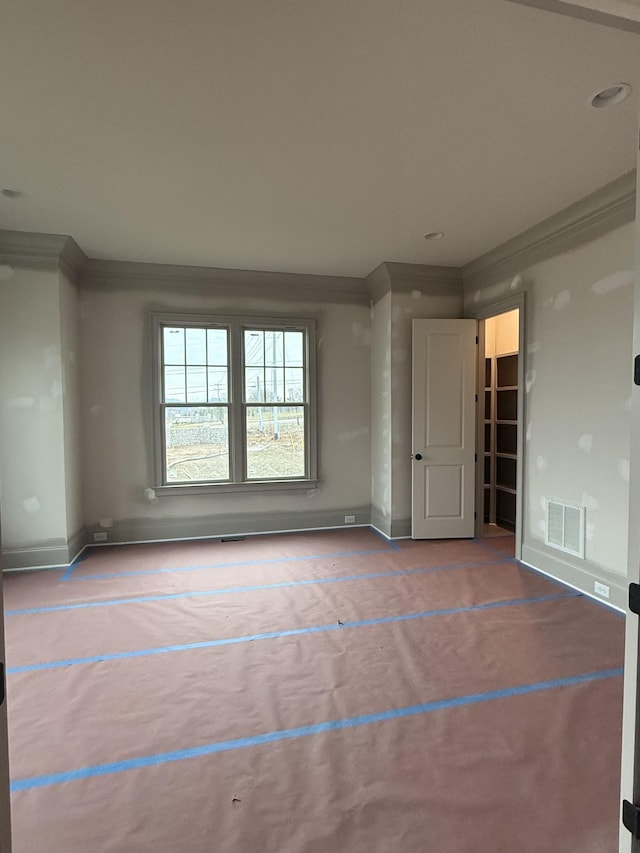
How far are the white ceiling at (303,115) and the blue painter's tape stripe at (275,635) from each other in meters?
2.93

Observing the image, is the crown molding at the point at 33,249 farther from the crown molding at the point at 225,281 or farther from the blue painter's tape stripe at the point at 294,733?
the blue painter's tape stripe at the point at 294,733

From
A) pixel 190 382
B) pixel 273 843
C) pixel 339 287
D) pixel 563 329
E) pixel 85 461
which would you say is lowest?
pixel 273 843

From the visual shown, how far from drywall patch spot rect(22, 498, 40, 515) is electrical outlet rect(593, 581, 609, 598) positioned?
4660 mm

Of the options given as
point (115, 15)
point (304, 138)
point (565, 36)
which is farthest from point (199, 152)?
point (565, 36)

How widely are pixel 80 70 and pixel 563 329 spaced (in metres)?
3.51

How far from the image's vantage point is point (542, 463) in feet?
12.9

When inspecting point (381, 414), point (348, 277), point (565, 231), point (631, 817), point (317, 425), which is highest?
point (348, 277)

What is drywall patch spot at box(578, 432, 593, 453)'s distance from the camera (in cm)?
342

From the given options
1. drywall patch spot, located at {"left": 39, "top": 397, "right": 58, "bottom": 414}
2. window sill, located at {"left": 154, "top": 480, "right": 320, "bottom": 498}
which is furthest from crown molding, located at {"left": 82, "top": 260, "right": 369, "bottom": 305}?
→ window sill, located at {"left": 154, "top": 480, "right": 320, "bottom": 498}

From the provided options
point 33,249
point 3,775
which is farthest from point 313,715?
point 33,249

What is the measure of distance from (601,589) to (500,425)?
2.51 m

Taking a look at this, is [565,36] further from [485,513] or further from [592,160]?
[485,513]

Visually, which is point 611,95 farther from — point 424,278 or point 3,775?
point 3,775

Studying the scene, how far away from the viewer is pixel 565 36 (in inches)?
73.1
